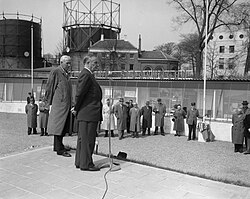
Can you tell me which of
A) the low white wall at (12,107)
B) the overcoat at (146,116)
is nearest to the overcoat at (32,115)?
the overcoat at (146,116)

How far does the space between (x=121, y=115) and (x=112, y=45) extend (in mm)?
40056

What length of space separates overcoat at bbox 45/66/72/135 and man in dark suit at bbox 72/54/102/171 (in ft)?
2.53

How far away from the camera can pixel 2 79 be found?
955 inches

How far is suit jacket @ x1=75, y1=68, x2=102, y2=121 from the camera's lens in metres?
4.51

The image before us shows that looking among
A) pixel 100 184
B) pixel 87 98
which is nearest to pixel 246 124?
pixel 87 98

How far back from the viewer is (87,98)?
4.59 m

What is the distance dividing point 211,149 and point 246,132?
1.52m

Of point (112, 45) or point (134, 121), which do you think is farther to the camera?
point (112, 45)

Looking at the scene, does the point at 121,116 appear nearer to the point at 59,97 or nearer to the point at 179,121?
the point at 179,121

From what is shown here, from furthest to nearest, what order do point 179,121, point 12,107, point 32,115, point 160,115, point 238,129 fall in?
point 12,107, point 160,115, point 179,121, point 32,115, point 238,129

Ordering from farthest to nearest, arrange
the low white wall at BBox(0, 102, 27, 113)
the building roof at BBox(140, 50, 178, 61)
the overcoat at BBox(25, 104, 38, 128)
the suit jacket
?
the building roof at BBox(140, 50, 178, 61) < the low white wall at BBox(0, 102, 27, 113) < the overcoat at BBox(25, 104, 38, 128) < the suit jacket

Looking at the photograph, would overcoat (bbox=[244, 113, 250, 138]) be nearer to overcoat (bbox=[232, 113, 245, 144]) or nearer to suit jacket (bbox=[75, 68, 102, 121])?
overcoat (bbox=[232, 113, 245, 144])

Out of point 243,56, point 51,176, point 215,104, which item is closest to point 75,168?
point 51,176

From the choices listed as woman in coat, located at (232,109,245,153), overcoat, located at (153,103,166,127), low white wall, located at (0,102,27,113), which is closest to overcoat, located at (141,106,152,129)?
overcoat, located at (153,103,166,127)
